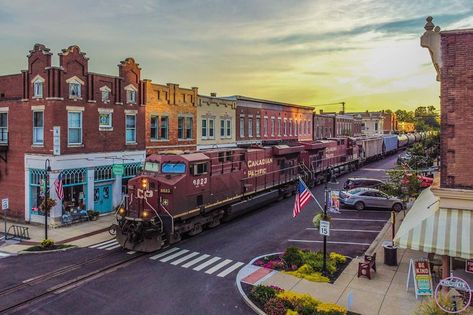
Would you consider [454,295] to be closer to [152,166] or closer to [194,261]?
[194,261]

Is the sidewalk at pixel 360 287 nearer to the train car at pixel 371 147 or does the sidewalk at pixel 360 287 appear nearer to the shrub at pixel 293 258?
the shrub at pixel 293 258

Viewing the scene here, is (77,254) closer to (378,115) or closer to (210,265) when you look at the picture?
(210,265)

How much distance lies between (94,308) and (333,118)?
71.5 meters

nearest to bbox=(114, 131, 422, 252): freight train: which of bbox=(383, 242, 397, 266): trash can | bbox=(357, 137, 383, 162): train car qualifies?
bbox=(383, 242, 397, 266): trash can

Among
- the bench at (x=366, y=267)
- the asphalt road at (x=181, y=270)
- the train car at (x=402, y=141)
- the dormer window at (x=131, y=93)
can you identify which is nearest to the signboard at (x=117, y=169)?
the dormer window at (x=131, y=93)

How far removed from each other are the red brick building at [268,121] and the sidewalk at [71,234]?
1829 centimetres

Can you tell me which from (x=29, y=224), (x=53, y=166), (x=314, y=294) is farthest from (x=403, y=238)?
(x=29, y=224)

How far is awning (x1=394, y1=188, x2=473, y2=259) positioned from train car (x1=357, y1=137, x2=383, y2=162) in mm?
47081

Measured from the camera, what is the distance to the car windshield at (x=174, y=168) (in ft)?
70.6

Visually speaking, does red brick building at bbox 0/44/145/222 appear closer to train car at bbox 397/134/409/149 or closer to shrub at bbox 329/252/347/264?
shrub at bbox 329/252/347/264

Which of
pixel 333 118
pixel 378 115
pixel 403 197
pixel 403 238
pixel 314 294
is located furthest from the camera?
pixel 378 115

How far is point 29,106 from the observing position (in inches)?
1120

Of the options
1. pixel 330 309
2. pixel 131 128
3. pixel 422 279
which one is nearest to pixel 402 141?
pixel 131 128

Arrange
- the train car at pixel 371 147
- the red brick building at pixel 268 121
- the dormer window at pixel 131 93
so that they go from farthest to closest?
the train car at pixel 371 147 < the red brick building at pixel 268 121 < the dormer window at pixel 131 93
